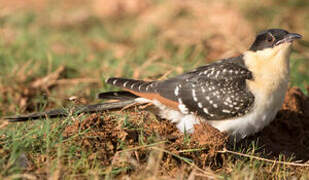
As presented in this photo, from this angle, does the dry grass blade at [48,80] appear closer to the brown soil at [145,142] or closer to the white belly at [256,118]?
the brown soil at [145,142]

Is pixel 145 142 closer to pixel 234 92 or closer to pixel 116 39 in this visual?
pixel 234 92

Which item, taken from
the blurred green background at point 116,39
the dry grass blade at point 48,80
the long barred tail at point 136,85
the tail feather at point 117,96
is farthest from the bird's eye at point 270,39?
the dry grass blade at point 48,80

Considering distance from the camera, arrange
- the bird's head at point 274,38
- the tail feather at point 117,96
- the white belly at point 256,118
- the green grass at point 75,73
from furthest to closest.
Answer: the tail feather at point 117,96
the bird's head at point 274,38
the white belly at point 256,118
the green grass at point 75,73

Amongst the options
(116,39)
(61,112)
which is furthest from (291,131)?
(116,39)

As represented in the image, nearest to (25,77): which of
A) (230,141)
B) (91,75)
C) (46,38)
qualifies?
(91,75)

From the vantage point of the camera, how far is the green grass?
3369 mm

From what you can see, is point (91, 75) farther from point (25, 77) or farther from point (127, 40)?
point (127, 40)

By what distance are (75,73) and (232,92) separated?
9.38 ft

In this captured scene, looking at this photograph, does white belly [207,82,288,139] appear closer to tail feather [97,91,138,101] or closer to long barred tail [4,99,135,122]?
tail feather [97,91,138,101]

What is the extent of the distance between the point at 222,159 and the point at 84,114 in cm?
136

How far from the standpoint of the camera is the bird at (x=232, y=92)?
4012 mm

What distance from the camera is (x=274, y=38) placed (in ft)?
13.7

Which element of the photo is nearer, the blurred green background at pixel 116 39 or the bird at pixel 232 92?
the bird at pixel 232 92

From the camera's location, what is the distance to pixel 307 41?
25.9ft
